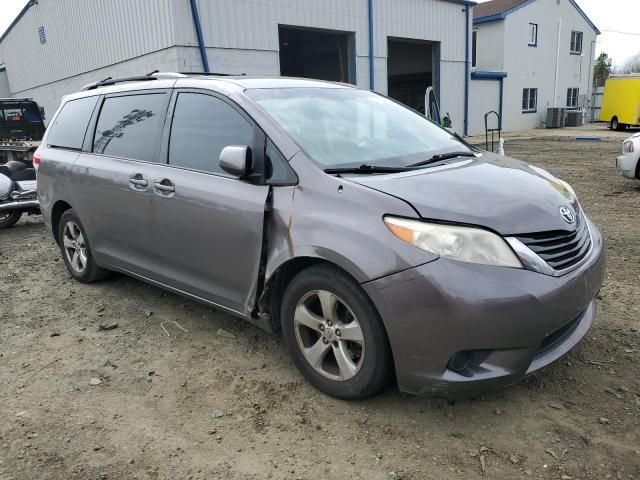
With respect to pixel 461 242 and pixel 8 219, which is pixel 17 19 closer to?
pixel 8 219

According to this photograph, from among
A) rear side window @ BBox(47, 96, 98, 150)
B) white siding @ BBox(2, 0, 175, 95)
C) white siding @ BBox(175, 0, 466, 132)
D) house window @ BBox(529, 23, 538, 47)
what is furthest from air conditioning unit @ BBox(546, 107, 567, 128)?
rear side window @ BBox(47, 96, 98, 150)

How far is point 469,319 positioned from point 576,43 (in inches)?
1489

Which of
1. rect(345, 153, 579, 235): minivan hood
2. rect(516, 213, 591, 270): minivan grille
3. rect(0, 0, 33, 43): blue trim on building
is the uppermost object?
rect(0, 0, 33, 43): blue trim on building

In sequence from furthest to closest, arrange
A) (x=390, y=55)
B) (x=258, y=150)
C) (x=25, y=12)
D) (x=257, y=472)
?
1. (x=390, y=55)
2. (x=25, y=12)
3. (x=258, y=150)
4. (x=257, y=472)

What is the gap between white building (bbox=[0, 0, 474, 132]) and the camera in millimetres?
14367

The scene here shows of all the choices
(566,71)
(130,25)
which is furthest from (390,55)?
(130,25)

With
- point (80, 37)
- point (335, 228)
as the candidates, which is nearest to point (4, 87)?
point (80, 37)

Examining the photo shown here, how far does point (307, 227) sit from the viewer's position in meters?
2.80

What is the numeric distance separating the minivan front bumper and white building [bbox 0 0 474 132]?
13170 millimetres

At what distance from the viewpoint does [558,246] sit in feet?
8.64

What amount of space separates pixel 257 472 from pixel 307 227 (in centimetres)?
122

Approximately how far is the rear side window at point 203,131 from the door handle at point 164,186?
0.15 m

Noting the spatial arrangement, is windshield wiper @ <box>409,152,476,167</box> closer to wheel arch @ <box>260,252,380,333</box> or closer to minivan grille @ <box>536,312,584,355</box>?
wheel arch @ <box>260,252,380,333</box>

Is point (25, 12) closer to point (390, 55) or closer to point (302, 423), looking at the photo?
point (390, 55)
